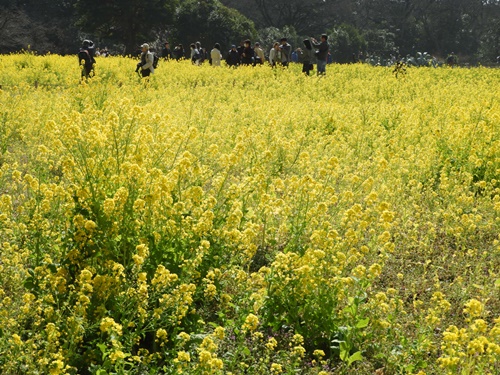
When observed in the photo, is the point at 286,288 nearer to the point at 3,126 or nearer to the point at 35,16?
the point at 3,126

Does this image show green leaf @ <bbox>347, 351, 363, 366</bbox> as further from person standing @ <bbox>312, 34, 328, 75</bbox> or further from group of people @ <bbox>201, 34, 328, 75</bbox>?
person standing @ <bbox>312, 34, 328, 75</bbox>

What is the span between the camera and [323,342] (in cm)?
398

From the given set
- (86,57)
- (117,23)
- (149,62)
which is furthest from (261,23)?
(86,57)

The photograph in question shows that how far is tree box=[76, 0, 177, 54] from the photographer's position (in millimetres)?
34375

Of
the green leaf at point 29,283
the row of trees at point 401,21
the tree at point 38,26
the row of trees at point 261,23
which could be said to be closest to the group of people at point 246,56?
the row of trees at point 261,23

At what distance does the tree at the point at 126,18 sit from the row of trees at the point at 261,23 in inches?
2.2

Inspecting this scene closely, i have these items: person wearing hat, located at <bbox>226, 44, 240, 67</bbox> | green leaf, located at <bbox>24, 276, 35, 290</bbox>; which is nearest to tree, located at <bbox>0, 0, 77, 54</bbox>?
person wearing hat, located at <bbox>226, 44, 240, 67</bbox>

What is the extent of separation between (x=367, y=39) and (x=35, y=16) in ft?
91.7

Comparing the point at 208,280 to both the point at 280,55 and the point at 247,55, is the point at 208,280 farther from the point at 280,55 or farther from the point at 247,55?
the point at 247,55

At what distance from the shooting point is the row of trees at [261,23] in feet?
117

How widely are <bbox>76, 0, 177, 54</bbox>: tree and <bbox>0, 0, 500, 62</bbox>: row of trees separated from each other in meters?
0.06

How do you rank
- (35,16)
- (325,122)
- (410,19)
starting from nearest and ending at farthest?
(325,122) → (35,16) → (410,19)

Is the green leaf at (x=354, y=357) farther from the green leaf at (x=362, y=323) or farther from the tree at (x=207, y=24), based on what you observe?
the tree at (x=207, y=24)

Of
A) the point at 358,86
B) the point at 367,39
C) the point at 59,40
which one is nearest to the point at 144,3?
the point at 59,40
